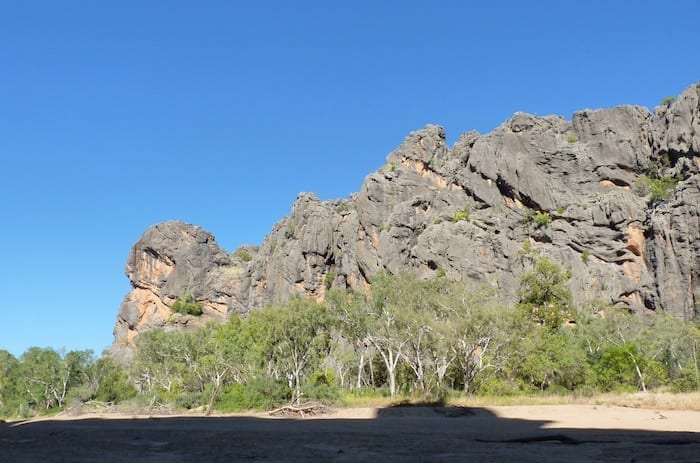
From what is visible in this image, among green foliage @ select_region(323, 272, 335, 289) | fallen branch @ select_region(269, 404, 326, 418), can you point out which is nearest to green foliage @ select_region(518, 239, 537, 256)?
green foliage @ select_region(323, 272, 335, 289)

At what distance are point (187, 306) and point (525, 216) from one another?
222 feet

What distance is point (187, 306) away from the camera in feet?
350

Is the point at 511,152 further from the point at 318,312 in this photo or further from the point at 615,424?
the point at 615,424

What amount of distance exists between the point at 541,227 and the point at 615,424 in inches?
2452

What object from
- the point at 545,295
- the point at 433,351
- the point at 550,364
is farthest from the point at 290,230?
the point at 550,364

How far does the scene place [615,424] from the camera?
17.7 metres

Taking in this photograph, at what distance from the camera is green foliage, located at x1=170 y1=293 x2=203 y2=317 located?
106625 mm

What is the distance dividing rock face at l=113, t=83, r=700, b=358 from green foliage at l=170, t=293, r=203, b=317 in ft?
14.6

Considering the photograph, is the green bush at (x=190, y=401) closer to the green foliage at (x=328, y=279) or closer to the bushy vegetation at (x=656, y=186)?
the green foliage at (x=328, y=279)

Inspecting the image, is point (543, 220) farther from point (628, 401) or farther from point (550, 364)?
point (628, 401)

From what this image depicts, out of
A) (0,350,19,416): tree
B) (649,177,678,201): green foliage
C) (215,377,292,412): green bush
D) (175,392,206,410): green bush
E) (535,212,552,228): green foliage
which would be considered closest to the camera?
(215,377,292,412): green bush

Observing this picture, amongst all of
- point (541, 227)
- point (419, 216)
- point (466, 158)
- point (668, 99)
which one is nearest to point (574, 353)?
point (541, 227)

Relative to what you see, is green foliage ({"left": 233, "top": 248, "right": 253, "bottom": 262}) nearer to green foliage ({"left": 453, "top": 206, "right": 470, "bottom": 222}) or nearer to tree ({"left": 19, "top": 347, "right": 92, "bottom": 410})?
green foliage ({"left": 453, "top": 206, "right": 470, "bottom": 222})

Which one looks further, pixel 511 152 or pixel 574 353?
pixel 511 152
